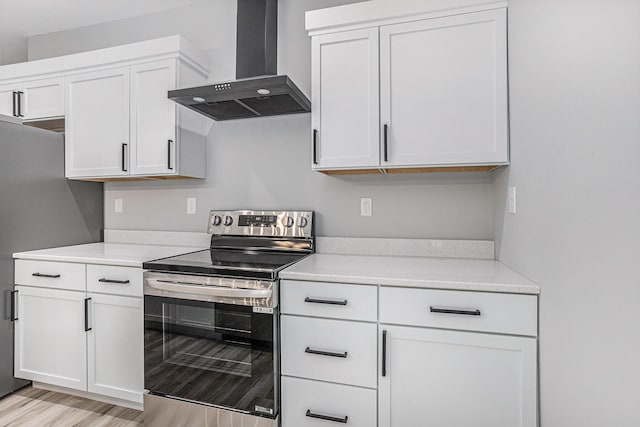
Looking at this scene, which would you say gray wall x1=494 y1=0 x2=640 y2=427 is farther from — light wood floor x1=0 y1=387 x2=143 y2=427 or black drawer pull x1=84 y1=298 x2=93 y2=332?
black drawer pull x1=84 y1=298 x2=93 y2=332

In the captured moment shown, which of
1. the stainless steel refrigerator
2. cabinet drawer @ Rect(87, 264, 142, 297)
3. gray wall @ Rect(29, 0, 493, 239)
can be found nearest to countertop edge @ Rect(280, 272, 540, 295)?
gray wall @ Rect(29, 0, 493, 239)

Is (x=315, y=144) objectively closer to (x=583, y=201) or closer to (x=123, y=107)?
(x=583, y=201)

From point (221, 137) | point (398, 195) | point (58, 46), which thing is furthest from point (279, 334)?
point (58, 46)

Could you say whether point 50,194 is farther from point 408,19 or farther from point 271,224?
point 408,19

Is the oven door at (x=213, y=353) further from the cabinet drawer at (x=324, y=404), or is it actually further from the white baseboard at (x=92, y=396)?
the white baseboard at (x=92, y=396)

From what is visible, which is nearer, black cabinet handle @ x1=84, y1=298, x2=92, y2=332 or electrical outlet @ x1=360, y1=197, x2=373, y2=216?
black cabinet handle @ x1=84, y1=298, x2=92, y2=332

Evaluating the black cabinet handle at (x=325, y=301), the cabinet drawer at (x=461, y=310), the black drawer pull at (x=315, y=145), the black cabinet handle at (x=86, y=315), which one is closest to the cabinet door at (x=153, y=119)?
the black cabinet handle at (x=86, y=315)

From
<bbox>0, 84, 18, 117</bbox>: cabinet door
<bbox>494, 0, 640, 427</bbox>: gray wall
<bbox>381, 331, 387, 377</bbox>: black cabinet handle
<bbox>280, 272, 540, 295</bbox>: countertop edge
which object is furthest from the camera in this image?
<bbox>0, 84, 18, 117</bbox>: cabinet door

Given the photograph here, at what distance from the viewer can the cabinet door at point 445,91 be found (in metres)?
1.71

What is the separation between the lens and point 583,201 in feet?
3.21

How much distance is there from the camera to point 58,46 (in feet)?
10.00

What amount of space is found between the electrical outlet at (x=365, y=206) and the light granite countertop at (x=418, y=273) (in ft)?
1.12

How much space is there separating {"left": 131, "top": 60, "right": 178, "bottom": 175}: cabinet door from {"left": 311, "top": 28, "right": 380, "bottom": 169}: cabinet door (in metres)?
1.01

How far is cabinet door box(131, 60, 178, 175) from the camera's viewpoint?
2289 mm
